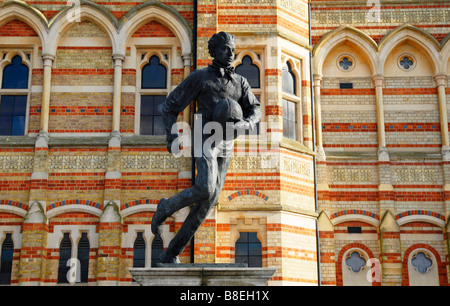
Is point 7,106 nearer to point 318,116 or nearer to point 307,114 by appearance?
point 307,114

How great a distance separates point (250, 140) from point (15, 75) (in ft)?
18.6

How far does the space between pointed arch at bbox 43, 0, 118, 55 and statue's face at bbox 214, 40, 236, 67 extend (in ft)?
25.2

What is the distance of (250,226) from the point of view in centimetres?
1195

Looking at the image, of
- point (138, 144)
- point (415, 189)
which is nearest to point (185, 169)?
point (138, 144)

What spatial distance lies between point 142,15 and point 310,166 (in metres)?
5.09

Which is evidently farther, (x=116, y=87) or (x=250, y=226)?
(x=116, y=87)

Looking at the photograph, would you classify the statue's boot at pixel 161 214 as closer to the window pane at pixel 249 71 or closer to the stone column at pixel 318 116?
the window pane at pixel 249 71

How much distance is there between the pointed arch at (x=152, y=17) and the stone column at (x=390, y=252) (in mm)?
6110

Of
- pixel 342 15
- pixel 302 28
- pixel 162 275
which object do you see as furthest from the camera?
pixel 342 15

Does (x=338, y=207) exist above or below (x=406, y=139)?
below

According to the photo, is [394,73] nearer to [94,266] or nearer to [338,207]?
[338,207]

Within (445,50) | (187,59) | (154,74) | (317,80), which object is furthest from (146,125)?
(445,50)

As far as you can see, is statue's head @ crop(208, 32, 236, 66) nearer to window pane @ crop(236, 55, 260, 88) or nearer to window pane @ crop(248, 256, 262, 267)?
window pane @ crop(248, 256, 262, 267)

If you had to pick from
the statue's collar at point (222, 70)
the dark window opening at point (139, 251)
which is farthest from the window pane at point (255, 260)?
the statue's collar at point (222, 70)
